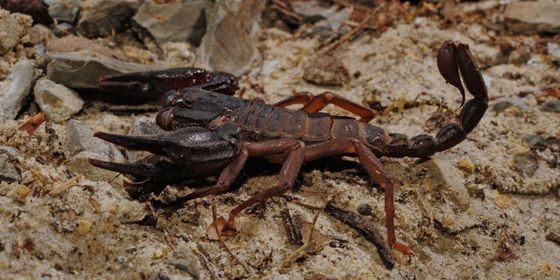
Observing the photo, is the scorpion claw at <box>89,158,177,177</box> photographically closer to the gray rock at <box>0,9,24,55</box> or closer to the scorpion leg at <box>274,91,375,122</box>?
the scorpion leg at <box>274,91,375,122</box>

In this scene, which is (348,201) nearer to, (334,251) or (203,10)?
(334,251)

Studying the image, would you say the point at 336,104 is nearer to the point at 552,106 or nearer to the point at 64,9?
the point at 552,106

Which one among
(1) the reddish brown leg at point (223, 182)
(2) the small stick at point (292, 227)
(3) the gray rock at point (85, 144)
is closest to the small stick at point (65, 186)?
(3) the gray rock at point (85, 144)

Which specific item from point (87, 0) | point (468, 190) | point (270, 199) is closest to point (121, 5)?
point (87, 0)

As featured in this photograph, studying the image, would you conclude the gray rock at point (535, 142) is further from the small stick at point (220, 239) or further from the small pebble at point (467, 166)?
the small stick at point (220, 239)

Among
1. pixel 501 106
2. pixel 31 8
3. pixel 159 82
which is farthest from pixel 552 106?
pixel 31 8

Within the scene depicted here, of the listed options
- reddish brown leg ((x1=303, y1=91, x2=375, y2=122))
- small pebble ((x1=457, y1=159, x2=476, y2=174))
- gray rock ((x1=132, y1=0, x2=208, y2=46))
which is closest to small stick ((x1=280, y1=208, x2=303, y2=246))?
reddish brown leg ((x1=303, y1=91, x2=375, y2=122))
